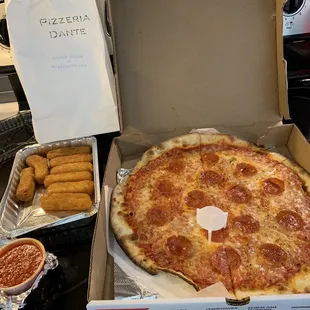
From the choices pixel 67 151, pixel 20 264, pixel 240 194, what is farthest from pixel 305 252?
pixel 67 151

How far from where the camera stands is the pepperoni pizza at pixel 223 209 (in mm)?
1113

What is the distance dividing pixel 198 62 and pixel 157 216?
66 centimetres

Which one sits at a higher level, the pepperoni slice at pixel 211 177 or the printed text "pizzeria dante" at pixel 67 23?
the printed text "pizzeria dante" at pixel 67 23

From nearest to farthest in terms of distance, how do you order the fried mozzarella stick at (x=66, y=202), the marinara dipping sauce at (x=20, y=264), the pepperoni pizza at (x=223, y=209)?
the marinara dipping sauce at (x=20, y=264) → the pepperoni pizza at (x=223, y=209) → the fried mozzarella stick at (x=66, y=202)

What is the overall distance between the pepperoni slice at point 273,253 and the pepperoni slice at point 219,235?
120mm

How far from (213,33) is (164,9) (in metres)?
0.22

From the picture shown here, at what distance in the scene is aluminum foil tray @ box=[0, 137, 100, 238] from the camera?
124 centimetres

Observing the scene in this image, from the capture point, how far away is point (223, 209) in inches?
51.5

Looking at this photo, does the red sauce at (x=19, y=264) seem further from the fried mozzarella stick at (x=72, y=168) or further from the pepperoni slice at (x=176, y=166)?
the pepperoni slice at (x=176, y=166)

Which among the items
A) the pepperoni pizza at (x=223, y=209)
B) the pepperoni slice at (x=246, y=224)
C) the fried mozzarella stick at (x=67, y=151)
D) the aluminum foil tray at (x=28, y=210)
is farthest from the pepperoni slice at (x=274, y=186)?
the fried mozzarella stick at (x=67, y=151)

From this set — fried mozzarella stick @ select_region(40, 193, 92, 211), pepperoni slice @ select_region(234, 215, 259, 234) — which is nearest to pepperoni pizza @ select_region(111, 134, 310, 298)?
pepperoni slice @ select_region(234, 215, 259, 234)

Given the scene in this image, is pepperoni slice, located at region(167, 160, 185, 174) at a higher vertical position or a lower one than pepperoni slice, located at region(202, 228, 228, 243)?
higher

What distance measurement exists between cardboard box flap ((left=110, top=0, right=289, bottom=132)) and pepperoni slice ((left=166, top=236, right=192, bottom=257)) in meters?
0.53

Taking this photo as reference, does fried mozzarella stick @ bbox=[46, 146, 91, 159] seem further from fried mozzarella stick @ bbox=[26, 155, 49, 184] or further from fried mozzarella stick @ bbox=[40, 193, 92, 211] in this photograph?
fried mozzarella stick @ bbox=[40, 193, 92, 211]
